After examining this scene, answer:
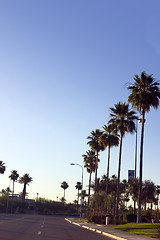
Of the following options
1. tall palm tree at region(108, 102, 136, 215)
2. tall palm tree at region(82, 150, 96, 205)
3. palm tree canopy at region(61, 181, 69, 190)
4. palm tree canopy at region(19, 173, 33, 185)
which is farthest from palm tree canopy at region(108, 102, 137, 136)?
palm tree canopy at region(61, 181, 69, 190)

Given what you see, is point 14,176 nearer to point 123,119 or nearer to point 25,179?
point 25,179

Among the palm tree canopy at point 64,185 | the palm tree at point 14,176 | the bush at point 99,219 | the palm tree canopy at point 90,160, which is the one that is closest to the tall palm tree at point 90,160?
the palm tree canopy at point 90,160

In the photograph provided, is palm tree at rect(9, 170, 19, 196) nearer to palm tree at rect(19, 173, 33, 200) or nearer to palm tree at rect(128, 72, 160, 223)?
palm tree at rect(19, 173, 33, 200)

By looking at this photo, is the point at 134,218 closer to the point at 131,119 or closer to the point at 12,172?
the point at 131,119

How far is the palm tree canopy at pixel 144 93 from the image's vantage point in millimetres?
39094

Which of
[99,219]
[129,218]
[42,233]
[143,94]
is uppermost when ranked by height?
[143,94]

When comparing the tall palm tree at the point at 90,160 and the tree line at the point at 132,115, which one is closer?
the tree line at the point at 132,115

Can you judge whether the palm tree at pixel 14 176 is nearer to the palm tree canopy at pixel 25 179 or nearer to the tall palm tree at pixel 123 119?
the palm tree canopy at pixel 25 179

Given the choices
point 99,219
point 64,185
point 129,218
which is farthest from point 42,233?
point 64,185

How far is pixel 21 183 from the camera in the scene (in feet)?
424

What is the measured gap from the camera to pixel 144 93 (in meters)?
39.1

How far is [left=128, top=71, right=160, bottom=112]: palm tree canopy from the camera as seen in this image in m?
39.1

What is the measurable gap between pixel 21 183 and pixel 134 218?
94.7 meters

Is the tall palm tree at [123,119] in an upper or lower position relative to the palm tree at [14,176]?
upper
